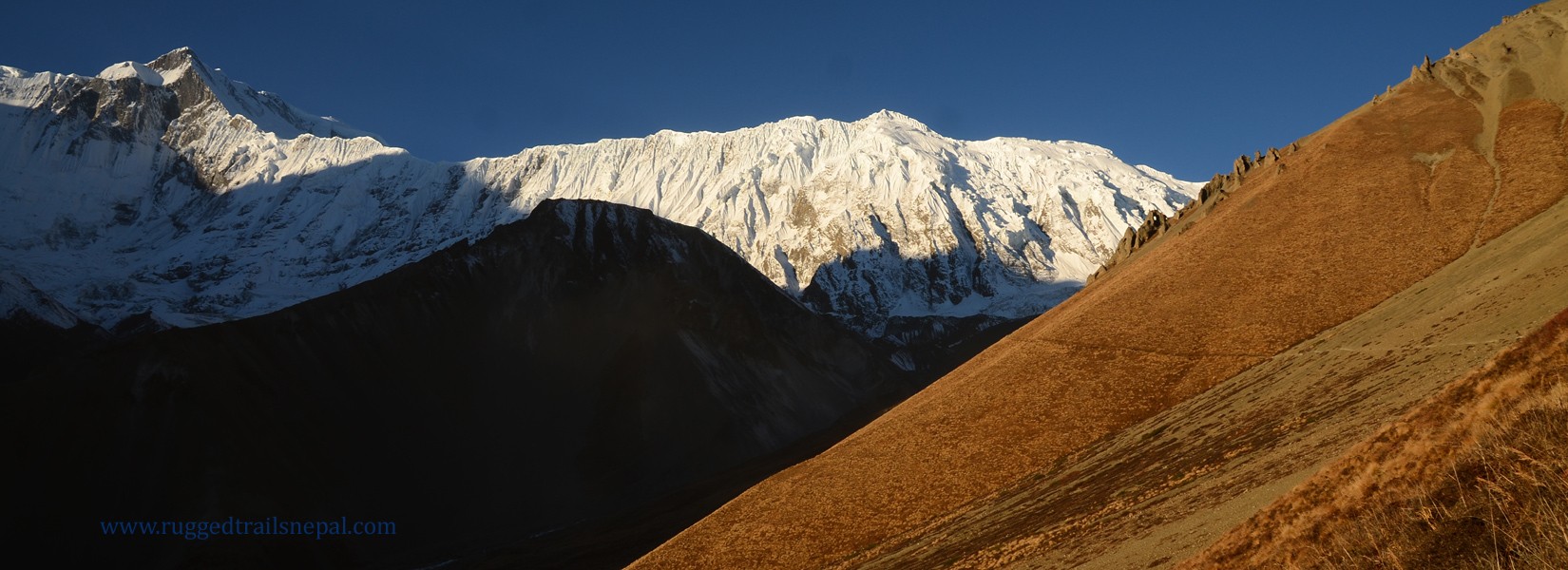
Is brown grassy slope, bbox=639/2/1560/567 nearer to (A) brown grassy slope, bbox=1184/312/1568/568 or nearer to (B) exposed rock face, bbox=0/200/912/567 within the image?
(A) brown grassy slope, bbox=1184/312/1568/568

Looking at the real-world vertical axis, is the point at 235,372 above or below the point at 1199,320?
above

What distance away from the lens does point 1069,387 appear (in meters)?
50.7

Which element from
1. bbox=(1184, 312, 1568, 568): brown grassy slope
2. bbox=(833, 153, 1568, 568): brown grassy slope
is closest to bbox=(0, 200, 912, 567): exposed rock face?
bbox=(833, 153, 1568, 568): brown grassy slope

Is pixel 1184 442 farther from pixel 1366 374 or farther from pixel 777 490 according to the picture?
pixel 777 490

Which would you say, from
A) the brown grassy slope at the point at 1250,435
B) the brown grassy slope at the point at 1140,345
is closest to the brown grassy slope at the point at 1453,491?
the brown grassy slope at the point at 1250,435

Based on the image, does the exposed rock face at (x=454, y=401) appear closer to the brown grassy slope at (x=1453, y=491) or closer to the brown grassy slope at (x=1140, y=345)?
the brown grassy slope at (x=1140, y=345)

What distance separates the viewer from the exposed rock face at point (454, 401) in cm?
10175

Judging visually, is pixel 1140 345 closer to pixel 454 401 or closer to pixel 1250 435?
pixel 1250 435

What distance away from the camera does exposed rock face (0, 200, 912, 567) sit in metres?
102

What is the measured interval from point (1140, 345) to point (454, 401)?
10084cm

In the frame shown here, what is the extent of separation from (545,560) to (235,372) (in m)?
49.1

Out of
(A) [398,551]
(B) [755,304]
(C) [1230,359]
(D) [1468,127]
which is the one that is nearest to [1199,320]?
(C) [1230,359]

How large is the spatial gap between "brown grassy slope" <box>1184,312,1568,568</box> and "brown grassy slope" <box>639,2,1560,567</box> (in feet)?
77.8

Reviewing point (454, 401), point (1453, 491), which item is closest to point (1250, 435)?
point (1453, 491)
